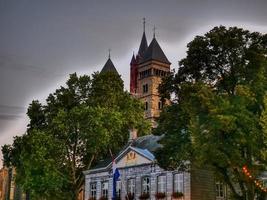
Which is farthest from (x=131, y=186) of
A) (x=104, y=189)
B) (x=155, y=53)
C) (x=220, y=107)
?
(x=155, y=53)

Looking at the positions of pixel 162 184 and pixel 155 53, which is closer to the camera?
pixel 162 184

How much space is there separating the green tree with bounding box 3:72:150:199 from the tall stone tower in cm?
6212

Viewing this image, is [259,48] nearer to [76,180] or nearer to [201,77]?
[201,77]

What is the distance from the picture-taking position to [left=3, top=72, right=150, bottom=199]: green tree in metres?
46.8

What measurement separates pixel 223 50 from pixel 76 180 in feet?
79.2

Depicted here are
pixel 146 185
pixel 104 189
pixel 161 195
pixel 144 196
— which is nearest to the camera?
pixel 161 195

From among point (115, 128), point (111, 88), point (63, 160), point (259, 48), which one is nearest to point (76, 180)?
point (63, 160)

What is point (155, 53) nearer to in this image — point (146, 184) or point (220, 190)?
point (146, 184)

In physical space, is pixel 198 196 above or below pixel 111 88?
below

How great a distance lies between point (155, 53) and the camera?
120 m

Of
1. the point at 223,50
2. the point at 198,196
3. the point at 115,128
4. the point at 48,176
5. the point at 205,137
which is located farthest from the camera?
the point at 115,128

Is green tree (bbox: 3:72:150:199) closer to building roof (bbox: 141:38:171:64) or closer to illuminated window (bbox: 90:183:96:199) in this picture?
illuminated window (bbox: 90:183:96:199)

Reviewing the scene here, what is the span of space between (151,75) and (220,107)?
89688mm

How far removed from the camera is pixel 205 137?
29.4 m
